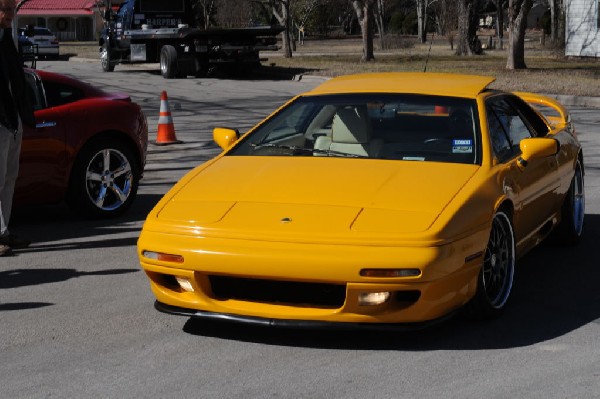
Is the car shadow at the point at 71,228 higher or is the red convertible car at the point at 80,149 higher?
the red convertible car at the point at 80,149

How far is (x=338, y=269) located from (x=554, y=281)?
227 centimetres

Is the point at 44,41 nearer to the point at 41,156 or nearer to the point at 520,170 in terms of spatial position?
the point at 41,156

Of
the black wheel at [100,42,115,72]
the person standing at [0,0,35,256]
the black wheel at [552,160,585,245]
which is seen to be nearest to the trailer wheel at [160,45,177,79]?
the black wheel at [100,42,115,72]

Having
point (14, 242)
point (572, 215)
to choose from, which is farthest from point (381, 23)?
point (14, 242)

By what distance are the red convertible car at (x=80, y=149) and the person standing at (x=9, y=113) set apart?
2.59 feet

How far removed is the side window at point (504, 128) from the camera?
6.70 m

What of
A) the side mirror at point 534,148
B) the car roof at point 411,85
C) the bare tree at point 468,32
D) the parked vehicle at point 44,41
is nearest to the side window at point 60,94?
the car roof at point 411,85

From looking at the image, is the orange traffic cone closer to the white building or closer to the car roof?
the car roof

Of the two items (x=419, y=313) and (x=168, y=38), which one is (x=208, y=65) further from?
(x=419, y=313)

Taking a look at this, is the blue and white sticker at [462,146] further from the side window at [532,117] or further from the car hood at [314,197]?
the side window at [532,117]

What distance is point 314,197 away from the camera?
5887 mm

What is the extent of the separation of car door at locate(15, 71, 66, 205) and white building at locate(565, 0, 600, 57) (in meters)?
32.8

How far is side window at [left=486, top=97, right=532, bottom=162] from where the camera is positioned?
6695 mm

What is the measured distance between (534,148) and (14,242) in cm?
378
